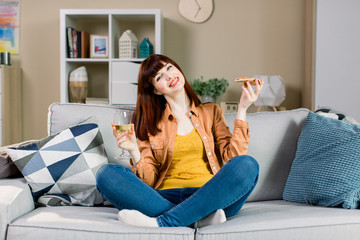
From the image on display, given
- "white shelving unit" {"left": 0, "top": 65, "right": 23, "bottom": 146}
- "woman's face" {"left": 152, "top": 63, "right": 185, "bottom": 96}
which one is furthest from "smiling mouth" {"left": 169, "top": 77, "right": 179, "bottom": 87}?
"white shelving unit" {"left": 0, "top": 65, "right": 23, "bottom": 146}

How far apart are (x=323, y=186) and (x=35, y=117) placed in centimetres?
345

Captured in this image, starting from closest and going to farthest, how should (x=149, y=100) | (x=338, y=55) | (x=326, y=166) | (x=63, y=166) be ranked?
1. (x=326, y=166)
2. (x=63, y=166)
3. (x=149, y=100)
4. (x=338, y=55)

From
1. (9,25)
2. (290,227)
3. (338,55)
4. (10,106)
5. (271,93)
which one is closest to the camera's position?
(290,227)

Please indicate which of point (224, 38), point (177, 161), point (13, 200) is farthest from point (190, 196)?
point (224, 38)

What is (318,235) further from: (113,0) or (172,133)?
(113,0)

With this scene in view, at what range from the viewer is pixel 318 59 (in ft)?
11.8

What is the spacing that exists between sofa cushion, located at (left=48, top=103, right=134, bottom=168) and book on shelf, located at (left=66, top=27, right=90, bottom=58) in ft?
6.16

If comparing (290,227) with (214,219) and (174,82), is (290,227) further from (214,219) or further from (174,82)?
(174,82)

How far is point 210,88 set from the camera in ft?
12.5

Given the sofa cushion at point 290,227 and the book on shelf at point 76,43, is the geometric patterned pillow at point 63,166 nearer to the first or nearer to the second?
the sofa cushion at point 290,227

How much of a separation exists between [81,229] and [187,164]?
0.59 m

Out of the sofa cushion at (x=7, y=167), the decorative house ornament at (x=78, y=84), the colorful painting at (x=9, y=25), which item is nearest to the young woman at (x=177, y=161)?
the sofa cushion at (x=7, y=167)

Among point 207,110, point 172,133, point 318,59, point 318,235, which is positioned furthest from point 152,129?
point 318,59

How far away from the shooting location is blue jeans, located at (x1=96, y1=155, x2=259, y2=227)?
155 centimetres
